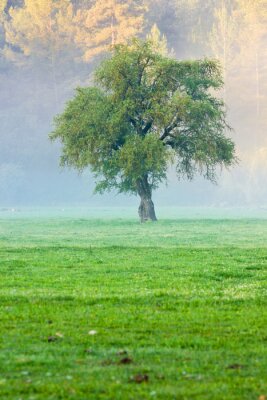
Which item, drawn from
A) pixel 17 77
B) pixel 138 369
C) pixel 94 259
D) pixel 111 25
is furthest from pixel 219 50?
pixel 138 369

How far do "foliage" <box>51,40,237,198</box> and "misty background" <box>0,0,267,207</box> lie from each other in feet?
301

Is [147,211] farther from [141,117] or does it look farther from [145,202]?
[141,117]

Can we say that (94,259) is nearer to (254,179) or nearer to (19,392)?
(19,392)

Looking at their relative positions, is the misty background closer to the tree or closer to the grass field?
the tree

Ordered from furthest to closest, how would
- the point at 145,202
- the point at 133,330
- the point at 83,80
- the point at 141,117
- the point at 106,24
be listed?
the point at 83,80 < the point at 106,24 < the point at 145,202 < the point at 141,117 < the point at 133,330

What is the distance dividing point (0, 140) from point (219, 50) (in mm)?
52037

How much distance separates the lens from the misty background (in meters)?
167

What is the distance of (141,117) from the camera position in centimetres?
7081

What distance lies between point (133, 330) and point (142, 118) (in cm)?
5626

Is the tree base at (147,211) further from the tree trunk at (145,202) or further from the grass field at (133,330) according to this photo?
the grass field at (133,330)

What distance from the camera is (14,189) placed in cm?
17012

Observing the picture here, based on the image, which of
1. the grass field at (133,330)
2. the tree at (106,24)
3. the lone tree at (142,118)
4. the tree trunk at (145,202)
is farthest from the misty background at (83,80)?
the grass field at (133,330)

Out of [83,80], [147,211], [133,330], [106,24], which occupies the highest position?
[106,24]

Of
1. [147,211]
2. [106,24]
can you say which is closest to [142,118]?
[147,211]
